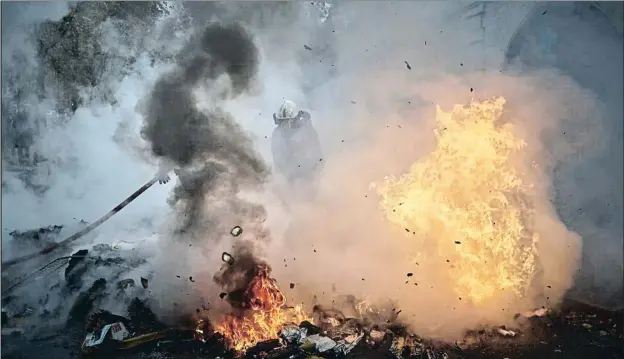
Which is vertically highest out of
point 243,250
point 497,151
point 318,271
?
point 497,151

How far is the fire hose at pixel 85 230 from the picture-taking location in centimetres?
357

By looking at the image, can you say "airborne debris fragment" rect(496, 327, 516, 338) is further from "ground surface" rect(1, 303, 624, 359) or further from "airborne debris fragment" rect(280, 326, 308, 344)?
"airborne debris fragment" rect(280, 326, 308, 344)

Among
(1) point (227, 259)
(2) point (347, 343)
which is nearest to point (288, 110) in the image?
(1) point (227, 259)

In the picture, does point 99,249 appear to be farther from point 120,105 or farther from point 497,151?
point 497,151

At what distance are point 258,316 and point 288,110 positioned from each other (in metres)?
1.44

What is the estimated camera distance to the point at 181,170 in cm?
356

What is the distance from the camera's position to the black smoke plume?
3.54 m

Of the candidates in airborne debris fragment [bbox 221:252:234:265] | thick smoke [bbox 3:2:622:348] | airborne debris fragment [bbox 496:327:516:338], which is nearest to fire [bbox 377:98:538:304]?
thick smoke [bbox 3:2:622:348]

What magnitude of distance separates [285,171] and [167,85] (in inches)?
39.5

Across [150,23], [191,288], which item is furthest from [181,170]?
[150,23]

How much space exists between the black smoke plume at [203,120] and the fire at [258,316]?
58 cm

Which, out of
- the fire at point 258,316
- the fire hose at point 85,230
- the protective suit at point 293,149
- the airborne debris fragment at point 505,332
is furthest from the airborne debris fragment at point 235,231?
the airborne debris fragment at point 505,332

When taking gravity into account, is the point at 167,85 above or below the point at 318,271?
above

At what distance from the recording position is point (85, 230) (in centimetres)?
358
